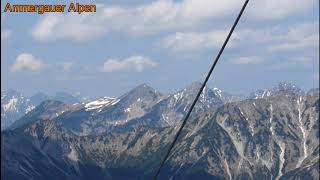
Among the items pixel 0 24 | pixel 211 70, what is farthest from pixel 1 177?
pixel 211 70

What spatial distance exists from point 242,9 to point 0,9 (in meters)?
5.09

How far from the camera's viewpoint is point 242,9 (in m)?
13.2

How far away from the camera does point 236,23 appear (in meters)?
13.3

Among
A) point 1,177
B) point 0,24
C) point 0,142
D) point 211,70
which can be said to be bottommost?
point 1,177

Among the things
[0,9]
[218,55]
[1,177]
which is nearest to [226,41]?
[218,55]

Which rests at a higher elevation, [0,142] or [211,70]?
[211,70]

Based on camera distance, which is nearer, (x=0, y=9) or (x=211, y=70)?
(x=0, y=9)

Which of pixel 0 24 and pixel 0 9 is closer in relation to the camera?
pixel 0 9

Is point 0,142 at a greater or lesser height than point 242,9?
lesser

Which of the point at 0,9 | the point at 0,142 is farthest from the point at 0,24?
the point at 0,142

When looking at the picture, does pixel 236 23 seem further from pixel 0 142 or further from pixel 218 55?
pixel 0 142

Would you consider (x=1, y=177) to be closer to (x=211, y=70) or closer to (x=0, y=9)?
(x=0, y=9)

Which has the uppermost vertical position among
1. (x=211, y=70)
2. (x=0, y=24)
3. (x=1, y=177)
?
(x=0, y=24)

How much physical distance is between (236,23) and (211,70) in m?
1.16
